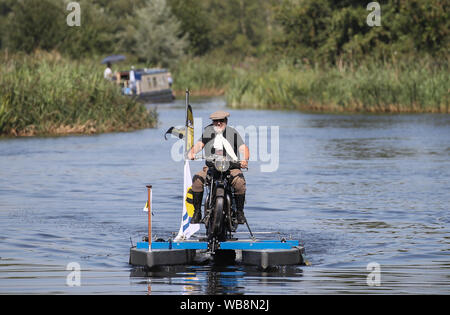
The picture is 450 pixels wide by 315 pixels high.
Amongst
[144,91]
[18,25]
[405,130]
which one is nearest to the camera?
[405,130]

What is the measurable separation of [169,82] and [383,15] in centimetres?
1287

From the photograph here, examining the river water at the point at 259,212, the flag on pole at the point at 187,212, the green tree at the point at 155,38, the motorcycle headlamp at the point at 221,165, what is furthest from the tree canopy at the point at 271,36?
the motorcycle headlamp at the point at 221,165

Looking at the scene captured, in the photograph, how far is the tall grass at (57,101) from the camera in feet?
107

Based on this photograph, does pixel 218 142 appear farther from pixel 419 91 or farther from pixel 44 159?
pixel 419 91

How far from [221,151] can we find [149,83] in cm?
4371

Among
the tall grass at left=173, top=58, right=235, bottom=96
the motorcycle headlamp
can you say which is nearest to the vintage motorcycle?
the motorcycle headlamp

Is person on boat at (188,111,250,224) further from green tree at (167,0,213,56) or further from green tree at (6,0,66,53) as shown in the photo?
green tree at (167,0,213,56)

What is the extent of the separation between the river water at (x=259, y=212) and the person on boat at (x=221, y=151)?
737 millimetres

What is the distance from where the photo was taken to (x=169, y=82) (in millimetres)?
58500

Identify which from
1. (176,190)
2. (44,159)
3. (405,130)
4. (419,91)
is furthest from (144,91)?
(176,190)

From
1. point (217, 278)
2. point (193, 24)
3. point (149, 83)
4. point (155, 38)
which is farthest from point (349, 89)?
point (193, 24)

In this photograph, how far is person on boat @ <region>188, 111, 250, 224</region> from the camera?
12094 mm

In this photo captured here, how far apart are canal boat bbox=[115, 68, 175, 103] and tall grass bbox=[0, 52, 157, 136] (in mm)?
15811
